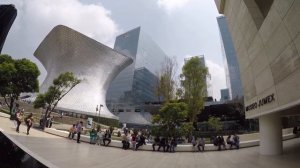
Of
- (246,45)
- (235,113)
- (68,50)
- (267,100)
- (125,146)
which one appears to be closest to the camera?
(267,100)

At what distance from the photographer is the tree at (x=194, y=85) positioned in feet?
111

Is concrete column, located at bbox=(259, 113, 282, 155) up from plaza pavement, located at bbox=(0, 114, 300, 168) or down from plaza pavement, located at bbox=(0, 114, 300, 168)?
up

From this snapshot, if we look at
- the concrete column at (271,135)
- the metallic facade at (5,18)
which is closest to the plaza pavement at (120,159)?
the concrete column at (271,135)

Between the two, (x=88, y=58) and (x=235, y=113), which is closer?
(x=235, y=113)

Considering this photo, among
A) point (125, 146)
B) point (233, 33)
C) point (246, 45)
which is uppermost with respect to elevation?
point (233, 33)

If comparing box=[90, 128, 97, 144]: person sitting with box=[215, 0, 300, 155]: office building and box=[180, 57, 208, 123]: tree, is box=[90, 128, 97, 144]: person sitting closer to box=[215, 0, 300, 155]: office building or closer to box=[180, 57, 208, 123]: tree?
box=[215, 0, 300, 155]: office building

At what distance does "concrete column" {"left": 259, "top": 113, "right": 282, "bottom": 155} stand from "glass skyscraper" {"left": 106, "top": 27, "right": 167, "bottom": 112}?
81539 mm

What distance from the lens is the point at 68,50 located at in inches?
2279

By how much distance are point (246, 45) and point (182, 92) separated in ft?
63.9

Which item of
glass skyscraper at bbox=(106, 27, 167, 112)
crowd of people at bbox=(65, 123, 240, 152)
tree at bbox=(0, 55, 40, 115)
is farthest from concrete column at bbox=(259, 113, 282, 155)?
glass skyscraper at bbox=(106, 27, 167, 112)

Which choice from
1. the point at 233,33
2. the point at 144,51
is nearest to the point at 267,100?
the point at 233,33

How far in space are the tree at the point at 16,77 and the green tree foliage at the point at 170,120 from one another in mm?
18594

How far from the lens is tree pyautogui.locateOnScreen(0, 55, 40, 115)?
31.5m

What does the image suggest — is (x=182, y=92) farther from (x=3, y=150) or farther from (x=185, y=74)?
(x=3, y=150)
